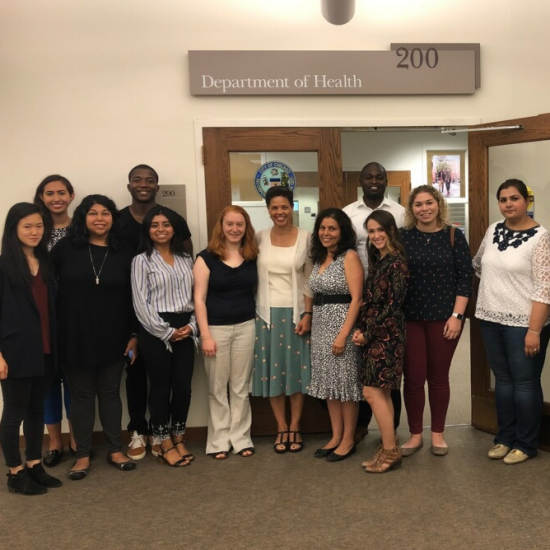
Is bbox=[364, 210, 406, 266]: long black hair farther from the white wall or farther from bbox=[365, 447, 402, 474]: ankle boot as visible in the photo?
bbox=[365, 447, 402, 474]: ankle boot

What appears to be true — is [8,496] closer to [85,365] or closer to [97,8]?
[85,365]

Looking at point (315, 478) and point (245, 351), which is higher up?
point (245, 351)

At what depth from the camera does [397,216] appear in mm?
3422

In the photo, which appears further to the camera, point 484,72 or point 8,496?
point 484,72

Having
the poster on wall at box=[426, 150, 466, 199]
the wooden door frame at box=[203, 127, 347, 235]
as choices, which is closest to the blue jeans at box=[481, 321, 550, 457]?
the wooden door frame at box=[203, 127, 347, 235]

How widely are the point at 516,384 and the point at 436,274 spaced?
2.50 feet

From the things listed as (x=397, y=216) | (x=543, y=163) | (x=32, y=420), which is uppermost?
(x=543, y=163)

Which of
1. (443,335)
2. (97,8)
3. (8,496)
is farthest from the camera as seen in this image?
(97,8)

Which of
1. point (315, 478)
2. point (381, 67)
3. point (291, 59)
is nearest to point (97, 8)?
point (291, 59)

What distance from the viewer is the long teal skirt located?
3.22 metres

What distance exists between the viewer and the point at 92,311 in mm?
2871

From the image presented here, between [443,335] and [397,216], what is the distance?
822 mm

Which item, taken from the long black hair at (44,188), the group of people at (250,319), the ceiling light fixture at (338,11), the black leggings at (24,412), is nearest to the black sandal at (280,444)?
the group of people at (250,319)

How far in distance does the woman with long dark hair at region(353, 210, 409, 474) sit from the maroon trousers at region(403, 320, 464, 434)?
8.1 inches
